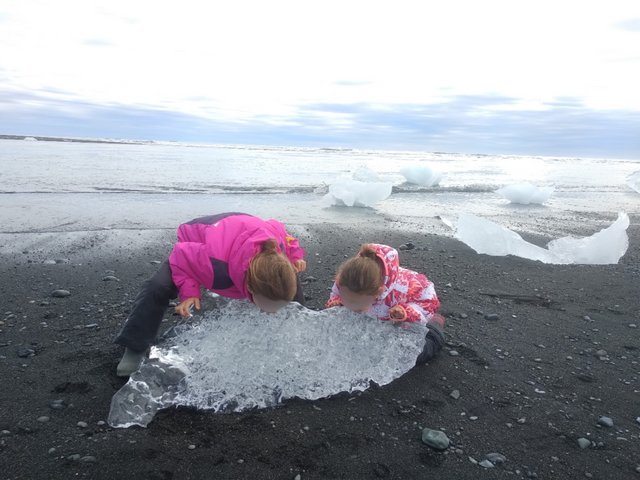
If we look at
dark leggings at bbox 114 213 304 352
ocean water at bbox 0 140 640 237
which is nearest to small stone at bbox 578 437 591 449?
dark leggings at bbox 114 213 304 352

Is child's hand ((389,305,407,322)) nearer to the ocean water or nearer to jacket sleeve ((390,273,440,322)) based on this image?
jacket sleeve ((390,273,440,322))

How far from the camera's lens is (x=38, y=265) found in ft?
15.4

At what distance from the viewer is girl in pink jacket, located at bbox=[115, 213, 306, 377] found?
2562mm

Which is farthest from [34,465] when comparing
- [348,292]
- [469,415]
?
[469,415]

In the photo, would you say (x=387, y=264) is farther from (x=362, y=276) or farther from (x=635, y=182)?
(x=635, y=182)

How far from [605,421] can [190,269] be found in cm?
233

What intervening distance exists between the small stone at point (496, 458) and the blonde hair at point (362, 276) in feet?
3.51

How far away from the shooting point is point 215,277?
2865 mm

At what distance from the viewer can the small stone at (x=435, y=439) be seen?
7.27 ft

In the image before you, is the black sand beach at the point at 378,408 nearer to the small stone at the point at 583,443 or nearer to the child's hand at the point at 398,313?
the small stone at the point at 583,443

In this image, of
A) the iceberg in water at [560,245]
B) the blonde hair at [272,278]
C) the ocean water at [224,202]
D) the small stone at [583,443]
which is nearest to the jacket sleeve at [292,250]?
the blonde hair at [272,278]

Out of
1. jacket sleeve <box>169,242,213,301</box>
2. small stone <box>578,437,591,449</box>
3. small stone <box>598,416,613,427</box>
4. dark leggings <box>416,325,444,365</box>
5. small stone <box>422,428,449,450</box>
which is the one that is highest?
jacket sleeve <box>169,242,213,301</box>

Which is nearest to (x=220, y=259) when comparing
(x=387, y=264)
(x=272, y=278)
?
(x=272, y=278)

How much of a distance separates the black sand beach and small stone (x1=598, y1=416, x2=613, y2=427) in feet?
0.06
